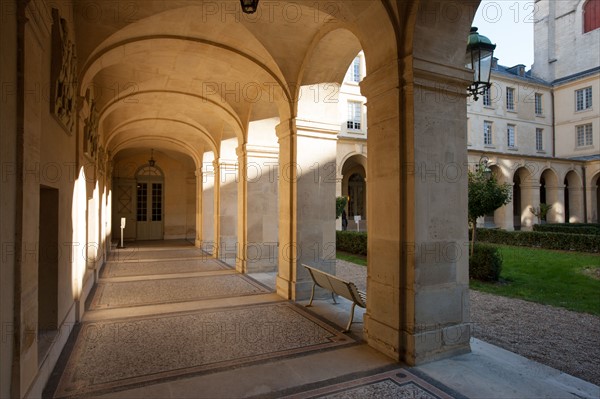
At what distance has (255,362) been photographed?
4414 mm

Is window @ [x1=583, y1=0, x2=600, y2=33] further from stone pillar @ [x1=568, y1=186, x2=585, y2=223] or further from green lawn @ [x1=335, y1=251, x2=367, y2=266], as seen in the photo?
green lawn @ [x1=335, y1=251, x2=367, y2=266]

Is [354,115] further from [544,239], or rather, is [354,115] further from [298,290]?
[298,290]

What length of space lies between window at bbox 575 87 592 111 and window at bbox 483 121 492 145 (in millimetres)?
9026

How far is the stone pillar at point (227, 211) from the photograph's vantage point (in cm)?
1380

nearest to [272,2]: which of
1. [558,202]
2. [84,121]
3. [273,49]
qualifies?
[273,49]

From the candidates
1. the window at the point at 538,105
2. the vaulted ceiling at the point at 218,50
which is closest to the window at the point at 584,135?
the window at the point at 538,105

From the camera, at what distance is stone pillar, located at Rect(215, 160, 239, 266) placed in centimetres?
1380

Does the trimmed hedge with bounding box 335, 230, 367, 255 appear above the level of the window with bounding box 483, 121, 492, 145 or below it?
below

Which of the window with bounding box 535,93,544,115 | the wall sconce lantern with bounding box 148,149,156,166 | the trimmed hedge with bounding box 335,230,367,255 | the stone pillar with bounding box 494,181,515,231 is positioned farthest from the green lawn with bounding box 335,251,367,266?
the window with bounding box 535,93,544,115

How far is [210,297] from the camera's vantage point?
777 centimetres

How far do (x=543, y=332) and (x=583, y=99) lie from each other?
36.2 metres

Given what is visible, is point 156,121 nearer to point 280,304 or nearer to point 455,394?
point 280,304

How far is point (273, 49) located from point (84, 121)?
372cm

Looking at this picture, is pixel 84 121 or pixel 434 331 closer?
pixel 434 331
